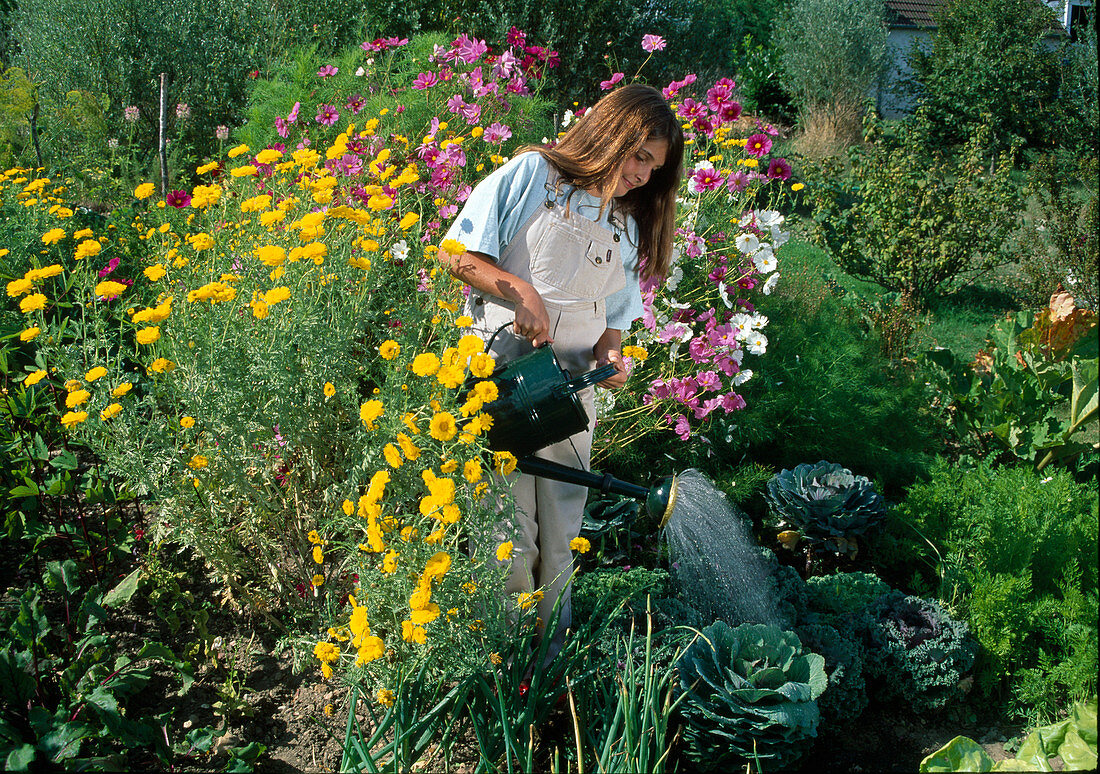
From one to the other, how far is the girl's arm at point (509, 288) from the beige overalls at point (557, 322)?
0.35 ft

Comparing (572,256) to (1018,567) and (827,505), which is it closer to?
(827,505)

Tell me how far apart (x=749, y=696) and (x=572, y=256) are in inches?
43.8

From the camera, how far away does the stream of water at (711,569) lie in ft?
7.76

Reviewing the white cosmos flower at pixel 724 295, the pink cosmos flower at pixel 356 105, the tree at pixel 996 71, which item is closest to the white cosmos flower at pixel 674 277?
the white cosmos flower at pixel 724 295

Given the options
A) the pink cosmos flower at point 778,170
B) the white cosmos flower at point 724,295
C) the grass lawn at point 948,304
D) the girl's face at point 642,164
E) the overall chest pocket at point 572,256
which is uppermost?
the girl's face at point 642,164

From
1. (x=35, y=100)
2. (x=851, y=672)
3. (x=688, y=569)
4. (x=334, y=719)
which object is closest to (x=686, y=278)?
(x=688, y=569)

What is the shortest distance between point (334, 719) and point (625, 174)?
4.84 feet

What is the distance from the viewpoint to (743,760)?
191 cm

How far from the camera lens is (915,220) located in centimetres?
575

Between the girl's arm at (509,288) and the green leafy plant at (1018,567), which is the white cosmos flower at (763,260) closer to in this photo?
the green leafy plant at (1018,567)

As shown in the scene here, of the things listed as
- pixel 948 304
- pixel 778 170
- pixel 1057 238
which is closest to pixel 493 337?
pixel 778 170

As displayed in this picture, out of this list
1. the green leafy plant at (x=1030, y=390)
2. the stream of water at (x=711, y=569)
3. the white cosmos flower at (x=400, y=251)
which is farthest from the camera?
the green leafy plant at (x=1030, y=390)

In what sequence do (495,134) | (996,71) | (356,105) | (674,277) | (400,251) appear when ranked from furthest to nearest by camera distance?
1. (996,71)
2. (356,105)
3. (495,134)
4. (674,277)
5. (400,251)

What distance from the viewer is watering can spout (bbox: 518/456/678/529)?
5.83 feet
